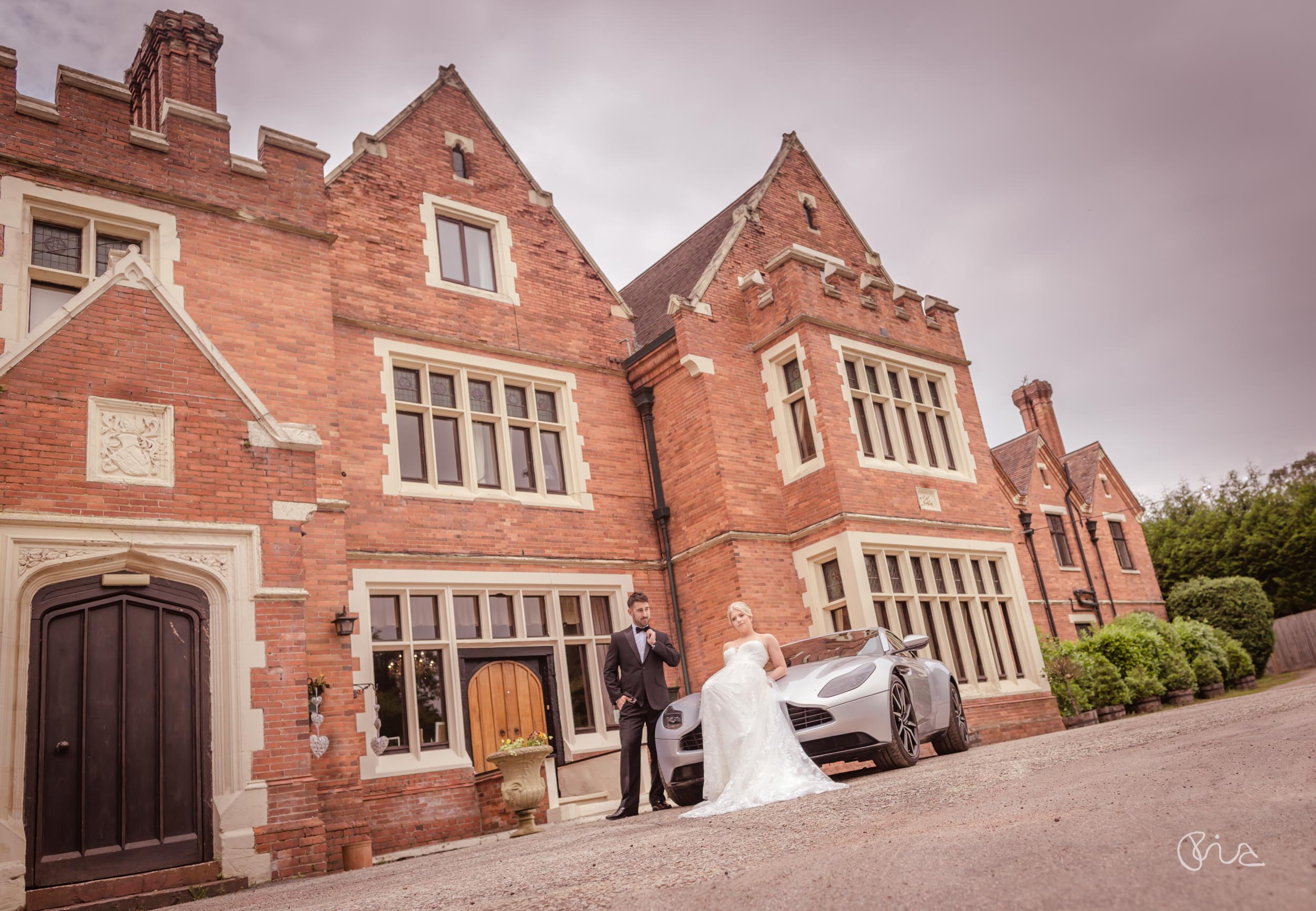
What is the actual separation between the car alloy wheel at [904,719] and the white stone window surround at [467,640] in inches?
201

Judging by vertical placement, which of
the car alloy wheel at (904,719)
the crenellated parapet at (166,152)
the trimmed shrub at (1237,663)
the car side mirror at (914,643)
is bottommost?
the trimmed shrub at (1237,663)

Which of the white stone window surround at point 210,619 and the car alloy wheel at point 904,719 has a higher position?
the white stone window surround at point 210,619

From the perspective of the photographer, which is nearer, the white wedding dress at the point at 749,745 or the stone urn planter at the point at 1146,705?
the white wedding dress at the point at 749,745

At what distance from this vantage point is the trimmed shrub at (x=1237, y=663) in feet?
76.2

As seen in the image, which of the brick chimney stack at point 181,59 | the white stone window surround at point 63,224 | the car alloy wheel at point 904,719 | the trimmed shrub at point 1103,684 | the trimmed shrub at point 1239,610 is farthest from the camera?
the trimmed shrub at point 1239,610

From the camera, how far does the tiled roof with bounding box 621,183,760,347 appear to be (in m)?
16.7

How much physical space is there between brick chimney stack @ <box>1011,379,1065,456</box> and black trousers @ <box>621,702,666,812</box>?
25.3 meters

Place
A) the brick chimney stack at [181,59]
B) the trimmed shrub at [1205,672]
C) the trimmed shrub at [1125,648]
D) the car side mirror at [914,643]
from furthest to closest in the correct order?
the trimmed shrub at [1205,672] < the trimmed shrub at [1125,648] < the brick chimney stack at [181,59] < the car side mirror at [914,643]

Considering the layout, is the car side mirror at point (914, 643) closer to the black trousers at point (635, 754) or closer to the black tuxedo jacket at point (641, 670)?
the black tuxedo jacket at point (641, 670)

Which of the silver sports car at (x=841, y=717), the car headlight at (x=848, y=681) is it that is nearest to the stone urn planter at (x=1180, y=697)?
the silver sports car at (x=841, y=717)

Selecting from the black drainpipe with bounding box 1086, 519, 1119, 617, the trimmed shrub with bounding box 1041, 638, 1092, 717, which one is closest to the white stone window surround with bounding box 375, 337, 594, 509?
the trimmed shrub with bounding box 1041, 638, 1092, 717

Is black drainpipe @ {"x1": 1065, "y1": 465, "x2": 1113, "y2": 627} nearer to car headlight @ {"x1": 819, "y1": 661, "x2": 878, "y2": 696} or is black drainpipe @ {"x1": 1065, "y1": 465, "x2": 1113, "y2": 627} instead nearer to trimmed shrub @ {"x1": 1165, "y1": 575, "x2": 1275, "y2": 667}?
trimmed shrub @ {"x1": 1165, "y1": 575, "x2": 1275, "y2": 667}

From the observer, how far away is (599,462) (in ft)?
47.8

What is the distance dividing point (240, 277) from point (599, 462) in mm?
5861
